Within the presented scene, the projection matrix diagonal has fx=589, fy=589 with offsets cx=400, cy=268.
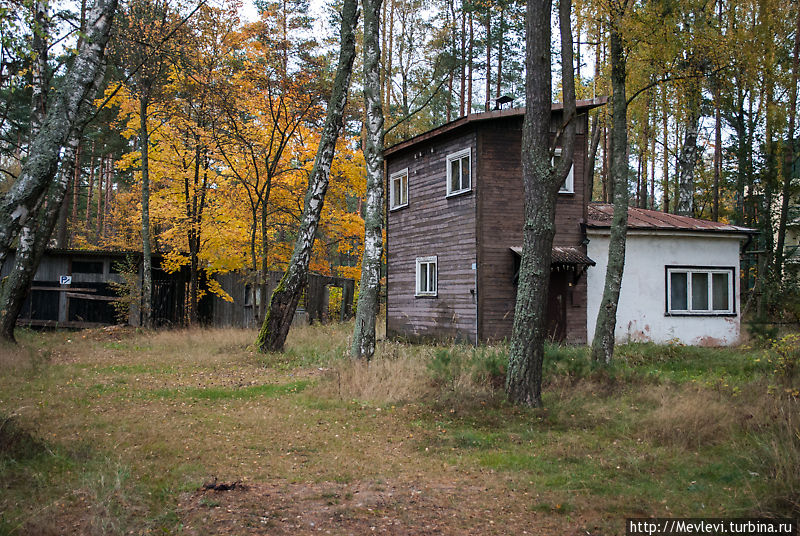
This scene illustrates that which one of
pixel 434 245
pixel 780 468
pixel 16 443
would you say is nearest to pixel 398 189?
pixel 434 245

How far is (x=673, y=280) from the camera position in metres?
18.7

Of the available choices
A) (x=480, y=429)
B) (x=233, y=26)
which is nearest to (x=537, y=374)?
(x=480, y=429)

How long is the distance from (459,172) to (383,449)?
41.1 feet

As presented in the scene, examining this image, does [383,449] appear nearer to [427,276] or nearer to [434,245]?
[434,245]

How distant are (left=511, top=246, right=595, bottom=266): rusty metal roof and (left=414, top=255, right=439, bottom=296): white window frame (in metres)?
2.94

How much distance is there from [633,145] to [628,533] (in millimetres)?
34768

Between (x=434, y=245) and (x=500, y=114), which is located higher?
(x=500, y=114)

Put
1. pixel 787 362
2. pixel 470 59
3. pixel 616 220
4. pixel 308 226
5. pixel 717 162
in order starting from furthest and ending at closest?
pixel 470 59, pixel 717 162, pixel 308 226, pixel 616 220, pixel 787 362

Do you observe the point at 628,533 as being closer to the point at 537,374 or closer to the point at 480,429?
the point at 480,429

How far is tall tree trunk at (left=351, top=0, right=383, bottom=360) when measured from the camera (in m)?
12.1

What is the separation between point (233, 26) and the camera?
20.7m

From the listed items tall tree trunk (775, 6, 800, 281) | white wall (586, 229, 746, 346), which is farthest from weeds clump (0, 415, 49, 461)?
tall tree trunk (775, 6, 800, 281)

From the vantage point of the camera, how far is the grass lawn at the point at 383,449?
476cm

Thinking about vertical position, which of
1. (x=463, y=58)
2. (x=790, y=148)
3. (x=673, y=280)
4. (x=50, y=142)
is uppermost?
Result: (x=463, y=58)
